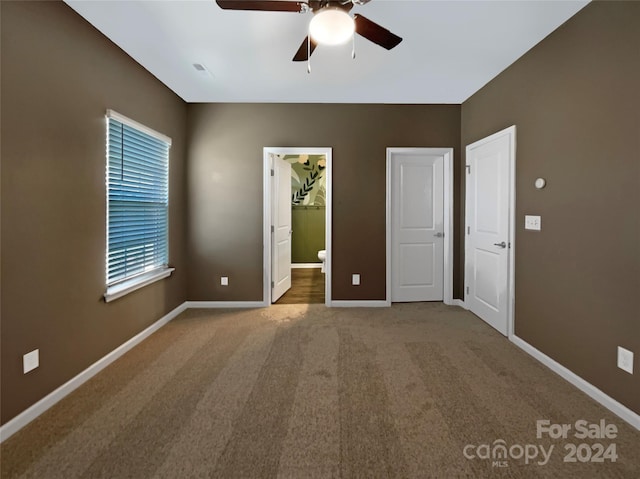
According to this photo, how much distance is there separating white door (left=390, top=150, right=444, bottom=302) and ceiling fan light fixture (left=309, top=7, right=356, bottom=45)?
2561 millimetres

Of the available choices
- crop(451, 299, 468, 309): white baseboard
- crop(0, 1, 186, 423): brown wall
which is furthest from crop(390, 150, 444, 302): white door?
crop(0, 1, 186, 423): brown wall

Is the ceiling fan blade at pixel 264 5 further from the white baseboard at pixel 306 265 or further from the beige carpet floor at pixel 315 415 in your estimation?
the white baseboard at pixel 306 265

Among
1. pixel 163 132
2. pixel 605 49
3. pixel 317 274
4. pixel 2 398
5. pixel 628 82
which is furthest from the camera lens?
pixel 317 274

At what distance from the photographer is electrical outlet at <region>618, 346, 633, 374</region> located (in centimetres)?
190

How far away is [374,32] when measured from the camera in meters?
1.97

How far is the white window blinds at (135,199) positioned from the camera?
265 cm

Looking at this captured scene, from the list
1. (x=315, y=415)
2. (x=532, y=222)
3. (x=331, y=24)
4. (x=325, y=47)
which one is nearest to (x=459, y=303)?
(x=532, y=222)

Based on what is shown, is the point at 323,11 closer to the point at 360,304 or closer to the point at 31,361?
the point at 31,361

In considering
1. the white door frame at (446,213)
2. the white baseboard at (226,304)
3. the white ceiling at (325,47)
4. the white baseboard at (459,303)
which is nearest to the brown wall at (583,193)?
the white ceiling at (325,47)

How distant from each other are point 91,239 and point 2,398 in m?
1.08

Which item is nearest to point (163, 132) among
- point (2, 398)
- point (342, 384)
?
point (2, 398)

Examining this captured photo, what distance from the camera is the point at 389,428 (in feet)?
5.92

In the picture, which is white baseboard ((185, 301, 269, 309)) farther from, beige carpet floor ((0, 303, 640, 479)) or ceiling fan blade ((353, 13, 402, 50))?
ceiling fan blade ((353, 13, 402, 50))

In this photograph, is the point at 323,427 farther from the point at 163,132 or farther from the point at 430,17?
the point at 163,132
